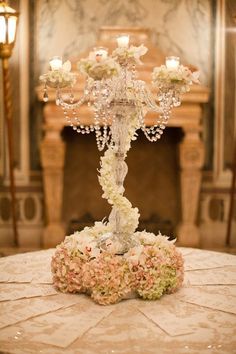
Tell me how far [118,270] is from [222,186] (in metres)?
3.55

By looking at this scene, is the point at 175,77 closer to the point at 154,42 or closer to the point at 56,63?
the point at 56,63

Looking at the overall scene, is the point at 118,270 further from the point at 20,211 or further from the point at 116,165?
the point at 20,211

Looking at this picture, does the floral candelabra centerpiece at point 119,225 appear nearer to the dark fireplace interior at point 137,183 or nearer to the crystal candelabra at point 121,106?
the crystal candelabra at point 121,106

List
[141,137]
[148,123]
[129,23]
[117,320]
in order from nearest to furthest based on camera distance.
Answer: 1. [117,320]
2. [148,123]
3. [129,23]
4. [141,137]

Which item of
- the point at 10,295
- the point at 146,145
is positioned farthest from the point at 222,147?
the point at 10,295

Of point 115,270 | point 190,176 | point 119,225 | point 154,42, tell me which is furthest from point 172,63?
point 154,42

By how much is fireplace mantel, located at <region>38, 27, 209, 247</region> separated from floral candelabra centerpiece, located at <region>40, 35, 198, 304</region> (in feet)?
8.24

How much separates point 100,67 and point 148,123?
285cm

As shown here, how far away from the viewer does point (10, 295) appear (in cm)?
244

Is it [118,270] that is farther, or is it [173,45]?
[173,45]

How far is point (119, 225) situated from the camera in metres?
2.58

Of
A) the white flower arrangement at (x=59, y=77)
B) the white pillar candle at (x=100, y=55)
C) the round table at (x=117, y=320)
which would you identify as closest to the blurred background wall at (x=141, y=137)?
the round table at (x=117, y=320)

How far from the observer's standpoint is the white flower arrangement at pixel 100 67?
7.50 feet

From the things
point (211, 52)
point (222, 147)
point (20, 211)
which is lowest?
point (20, 211)
